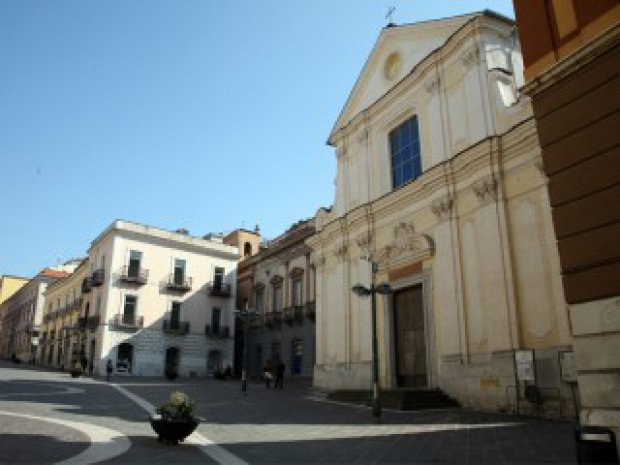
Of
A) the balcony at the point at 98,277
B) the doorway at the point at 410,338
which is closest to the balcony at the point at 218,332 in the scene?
the balcony at the point at 98,277

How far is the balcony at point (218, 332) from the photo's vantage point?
41062 millimetres

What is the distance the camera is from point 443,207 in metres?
18.0

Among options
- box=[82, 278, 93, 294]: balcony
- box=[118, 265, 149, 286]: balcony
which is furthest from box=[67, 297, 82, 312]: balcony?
box=[118, 265, 149, 286]: balcony

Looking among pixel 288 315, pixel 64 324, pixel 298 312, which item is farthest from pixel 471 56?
pixel 64 324

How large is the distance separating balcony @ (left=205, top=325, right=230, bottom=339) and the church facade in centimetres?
1842

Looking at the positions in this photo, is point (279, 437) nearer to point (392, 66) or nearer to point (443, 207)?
point (443, 207)

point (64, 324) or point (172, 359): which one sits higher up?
point (64, 324)

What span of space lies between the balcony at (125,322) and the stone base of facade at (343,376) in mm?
18016

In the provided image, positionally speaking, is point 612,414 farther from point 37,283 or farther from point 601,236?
point 37,283

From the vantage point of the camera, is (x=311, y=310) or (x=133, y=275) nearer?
(x=311, y=310)

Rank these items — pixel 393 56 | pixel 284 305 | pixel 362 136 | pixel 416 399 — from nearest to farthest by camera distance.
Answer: pixel 416 399 < pixel 393 56 < pixel 362 136 < pixel 284 305

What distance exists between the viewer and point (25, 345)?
63969 mm

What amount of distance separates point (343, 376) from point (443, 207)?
8.26 m

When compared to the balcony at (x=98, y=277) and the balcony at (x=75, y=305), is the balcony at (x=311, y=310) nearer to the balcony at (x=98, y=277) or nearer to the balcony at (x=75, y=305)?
the balcony at (x=98, y=277)
